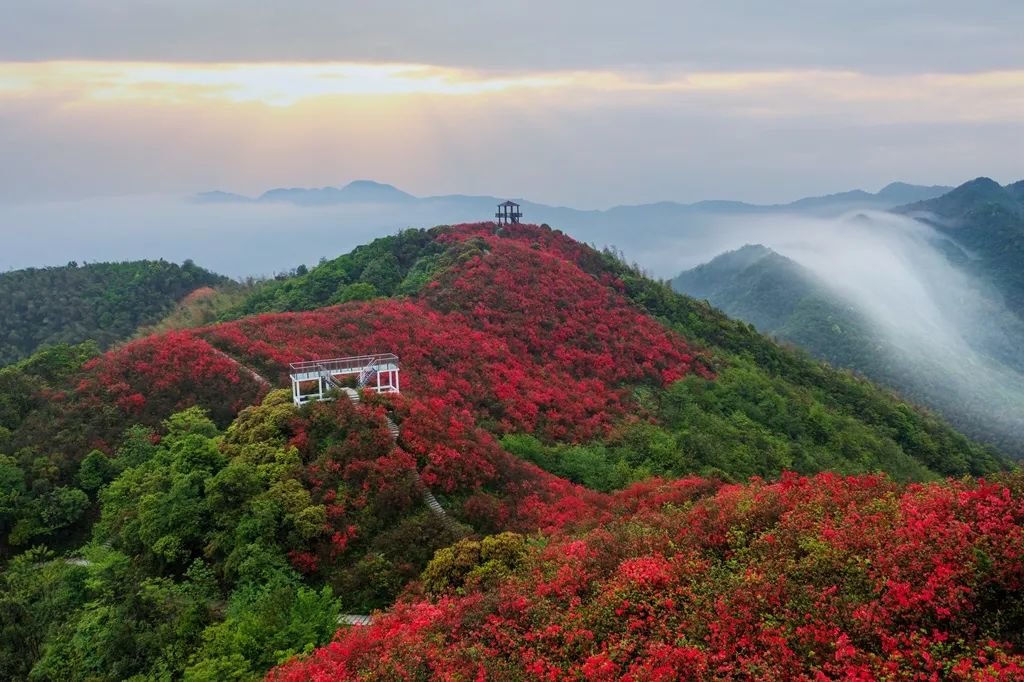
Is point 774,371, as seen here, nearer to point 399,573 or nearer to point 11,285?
point 399,573

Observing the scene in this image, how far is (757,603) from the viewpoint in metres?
9.35

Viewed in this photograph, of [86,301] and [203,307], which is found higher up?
[86,301]

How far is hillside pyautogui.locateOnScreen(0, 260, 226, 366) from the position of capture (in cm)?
5591

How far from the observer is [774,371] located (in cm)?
4384

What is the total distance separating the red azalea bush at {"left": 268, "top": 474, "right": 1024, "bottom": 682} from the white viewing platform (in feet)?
34.1

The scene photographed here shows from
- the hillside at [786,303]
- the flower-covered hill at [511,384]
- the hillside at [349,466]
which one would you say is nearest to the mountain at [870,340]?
the hillside at [786,303]

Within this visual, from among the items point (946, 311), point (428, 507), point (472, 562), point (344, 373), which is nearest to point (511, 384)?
point (344, 373)

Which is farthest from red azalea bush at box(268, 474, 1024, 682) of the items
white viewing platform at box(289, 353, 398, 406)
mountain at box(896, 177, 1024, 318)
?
mountain at box(896, 177, 1024, 318)

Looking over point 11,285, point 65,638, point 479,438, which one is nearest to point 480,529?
point 479,438

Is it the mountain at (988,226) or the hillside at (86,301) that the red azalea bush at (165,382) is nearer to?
the hillside at (86,301)

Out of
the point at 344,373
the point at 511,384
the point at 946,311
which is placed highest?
the point at 344,373

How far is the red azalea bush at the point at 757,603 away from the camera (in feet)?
27.1

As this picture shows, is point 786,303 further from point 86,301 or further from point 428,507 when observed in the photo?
point 428,507

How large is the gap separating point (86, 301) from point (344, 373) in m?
49.3
